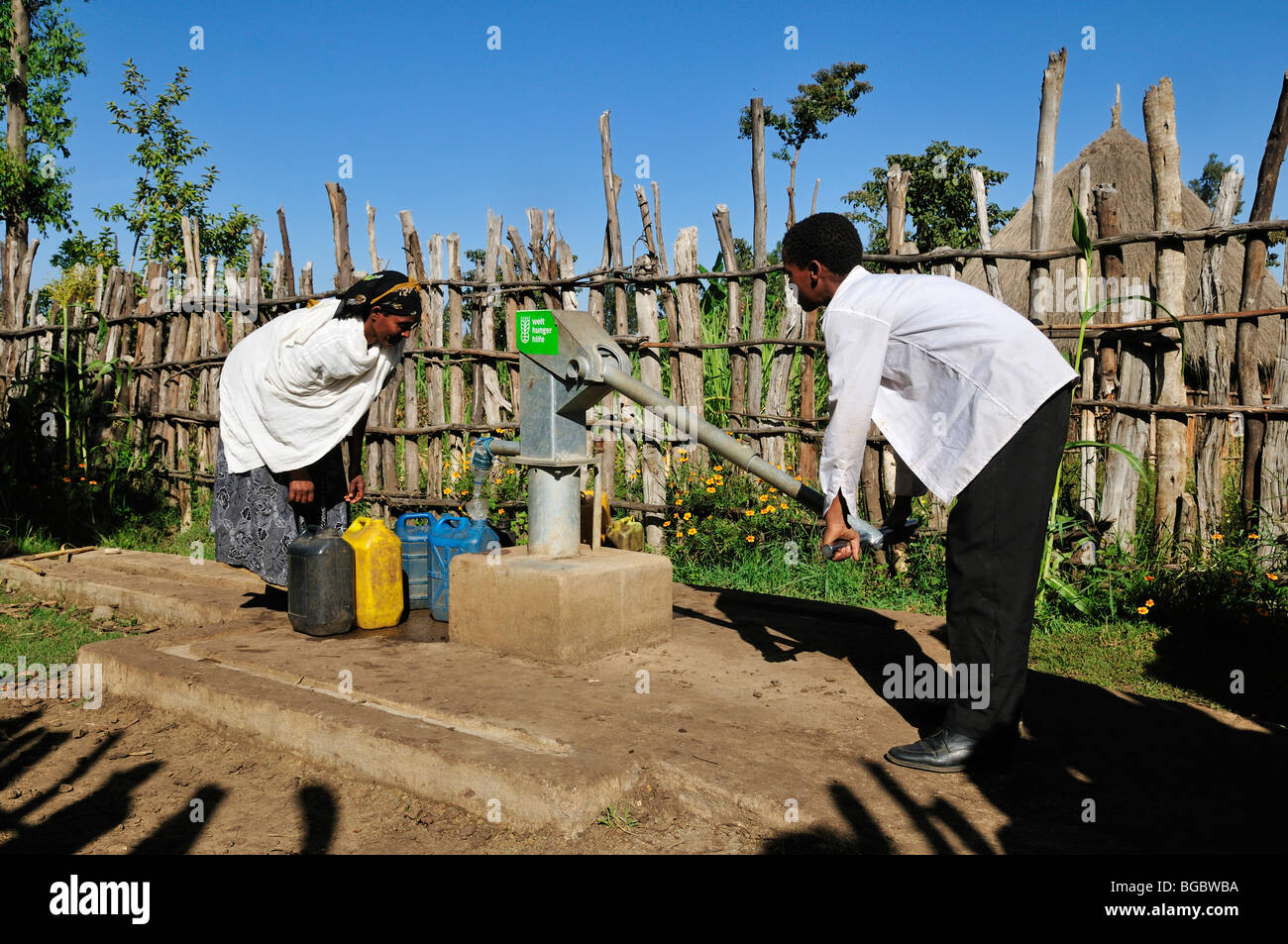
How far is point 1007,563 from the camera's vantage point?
2.62 metres

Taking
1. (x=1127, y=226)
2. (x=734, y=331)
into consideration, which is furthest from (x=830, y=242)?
(x=1127, y=226)

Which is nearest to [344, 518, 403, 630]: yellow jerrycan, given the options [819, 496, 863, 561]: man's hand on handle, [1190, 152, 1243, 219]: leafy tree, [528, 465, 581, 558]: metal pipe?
[528, 465, 581, 558]: metal pipe

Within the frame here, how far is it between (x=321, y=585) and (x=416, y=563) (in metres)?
0.52

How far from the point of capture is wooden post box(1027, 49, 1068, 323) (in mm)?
4688

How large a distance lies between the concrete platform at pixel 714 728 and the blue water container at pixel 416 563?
0.72 ft

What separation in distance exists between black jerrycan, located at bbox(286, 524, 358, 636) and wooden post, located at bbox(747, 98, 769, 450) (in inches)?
96.6

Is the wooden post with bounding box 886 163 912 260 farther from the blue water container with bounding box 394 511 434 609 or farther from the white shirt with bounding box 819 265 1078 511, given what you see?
the blue water container with bounding box 394 511 434 609

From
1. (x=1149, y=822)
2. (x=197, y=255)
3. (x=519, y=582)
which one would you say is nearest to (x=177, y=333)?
(x=197, y=255)

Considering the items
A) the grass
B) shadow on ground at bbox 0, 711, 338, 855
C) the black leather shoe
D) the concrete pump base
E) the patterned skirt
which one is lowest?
shadow on ground at bbox 0, 711, 338, 855

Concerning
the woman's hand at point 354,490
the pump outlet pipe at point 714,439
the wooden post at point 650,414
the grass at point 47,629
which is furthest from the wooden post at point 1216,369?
the grass at point 47,629

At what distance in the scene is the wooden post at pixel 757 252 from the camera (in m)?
5.40

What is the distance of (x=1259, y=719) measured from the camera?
127 inches
